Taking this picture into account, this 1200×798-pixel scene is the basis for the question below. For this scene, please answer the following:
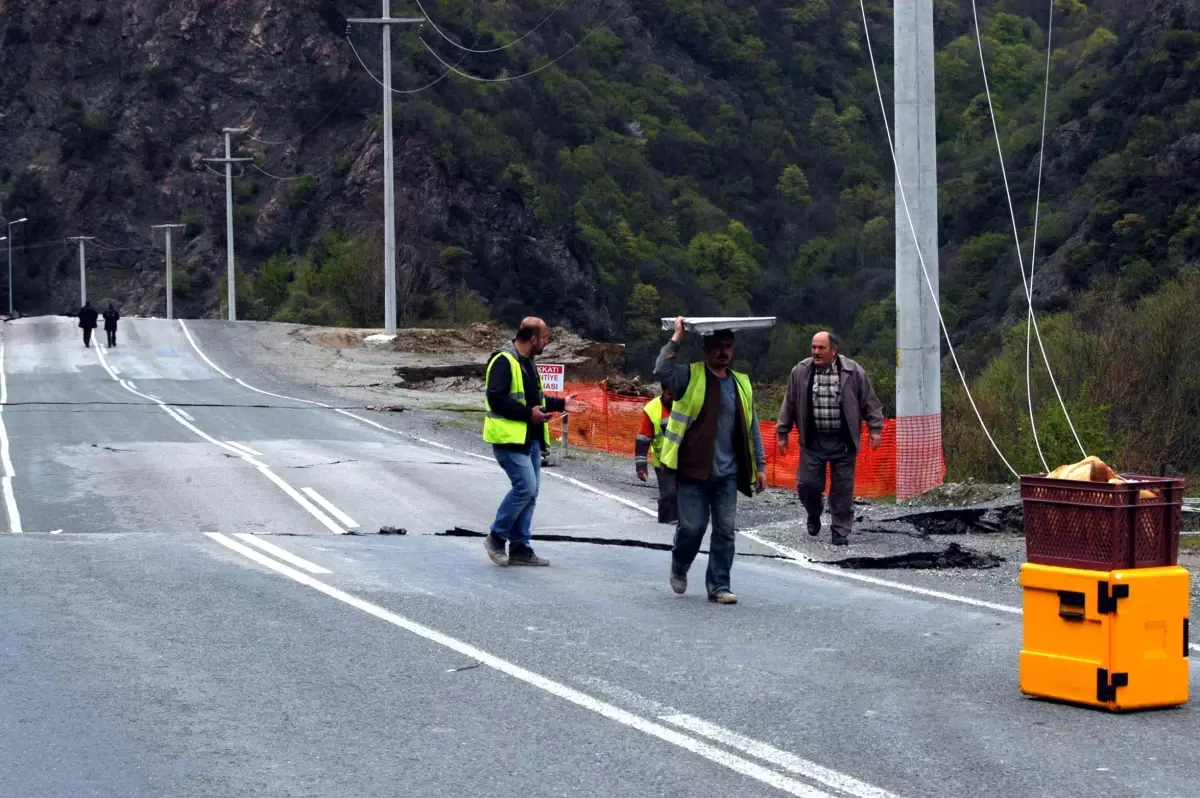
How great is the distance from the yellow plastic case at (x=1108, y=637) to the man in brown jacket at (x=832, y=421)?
5517mm

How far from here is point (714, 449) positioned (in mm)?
9625

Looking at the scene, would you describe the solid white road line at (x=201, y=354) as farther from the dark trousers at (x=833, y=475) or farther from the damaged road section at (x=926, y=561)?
the damaged road section at (x=926, y=561)

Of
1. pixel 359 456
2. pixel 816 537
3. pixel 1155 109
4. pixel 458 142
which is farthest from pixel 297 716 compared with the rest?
pixel 458 142

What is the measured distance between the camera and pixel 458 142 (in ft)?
330

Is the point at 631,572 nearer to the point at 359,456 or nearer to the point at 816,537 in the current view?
the point at 816,537

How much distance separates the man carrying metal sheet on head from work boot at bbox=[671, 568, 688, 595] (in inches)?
8.7

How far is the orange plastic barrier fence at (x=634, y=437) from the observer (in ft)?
65.7

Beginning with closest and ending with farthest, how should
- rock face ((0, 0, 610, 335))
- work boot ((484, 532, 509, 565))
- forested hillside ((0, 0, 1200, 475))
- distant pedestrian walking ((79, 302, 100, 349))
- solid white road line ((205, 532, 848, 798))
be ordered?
solid white road line ((205, 532, 848, 798)) < work boot ((484, 532, 509, 565)) < distant pedestrian walking ((79, 302, 100, 349)) < forested hillside ((0, 0, 1200, 475)) < rock face ((0, 0, 610, 335))

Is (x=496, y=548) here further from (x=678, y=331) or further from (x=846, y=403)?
(x=846, y=403)

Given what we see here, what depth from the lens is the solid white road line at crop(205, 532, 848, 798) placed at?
580 cm

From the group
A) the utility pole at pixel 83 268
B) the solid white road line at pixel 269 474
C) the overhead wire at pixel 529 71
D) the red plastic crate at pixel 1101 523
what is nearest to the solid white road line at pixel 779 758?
the red plastic crate at pixel 1101 523

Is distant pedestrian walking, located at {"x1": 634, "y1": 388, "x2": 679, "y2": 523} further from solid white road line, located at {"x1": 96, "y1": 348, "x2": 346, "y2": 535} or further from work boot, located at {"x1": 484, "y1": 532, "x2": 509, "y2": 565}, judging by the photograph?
solid white road line, located at {"x1": 96, "y1": 348, "x2": 346, "y2": 535}

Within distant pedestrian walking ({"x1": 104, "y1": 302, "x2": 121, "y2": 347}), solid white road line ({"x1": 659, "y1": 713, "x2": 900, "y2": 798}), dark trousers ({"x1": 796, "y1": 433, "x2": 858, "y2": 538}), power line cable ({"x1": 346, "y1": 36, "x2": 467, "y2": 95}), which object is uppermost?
power line cable ({"x1": 346, "y1": 36, "x2": 467, "y2": 95})

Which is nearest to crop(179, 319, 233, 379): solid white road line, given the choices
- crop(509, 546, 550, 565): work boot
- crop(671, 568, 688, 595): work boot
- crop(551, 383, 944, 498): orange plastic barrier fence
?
crop(551, 383, 944, 498): orange plastic barrier fence
